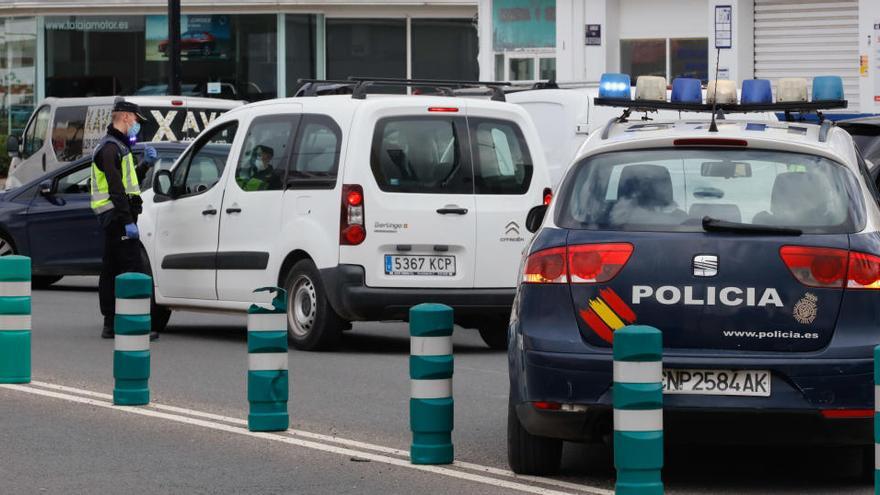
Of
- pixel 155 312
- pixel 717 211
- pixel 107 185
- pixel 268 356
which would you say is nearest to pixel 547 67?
pixel 155 312

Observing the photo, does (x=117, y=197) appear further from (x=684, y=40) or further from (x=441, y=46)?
(x=441, y=46)

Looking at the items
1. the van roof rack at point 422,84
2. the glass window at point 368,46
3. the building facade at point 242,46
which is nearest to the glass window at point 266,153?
the van roof rack at point 422,84

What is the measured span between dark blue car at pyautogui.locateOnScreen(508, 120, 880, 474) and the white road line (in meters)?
0.30

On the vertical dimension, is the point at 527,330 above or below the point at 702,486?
above

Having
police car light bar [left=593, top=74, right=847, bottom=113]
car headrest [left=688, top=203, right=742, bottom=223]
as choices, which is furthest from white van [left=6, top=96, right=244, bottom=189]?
car headrest [left=688, top=203, right=742, bottom=223]

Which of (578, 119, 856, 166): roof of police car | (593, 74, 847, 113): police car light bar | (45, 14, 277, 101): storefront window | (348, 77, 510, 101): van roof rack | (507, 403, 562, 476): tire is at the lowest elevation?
(507, 403, 562, 476): tire

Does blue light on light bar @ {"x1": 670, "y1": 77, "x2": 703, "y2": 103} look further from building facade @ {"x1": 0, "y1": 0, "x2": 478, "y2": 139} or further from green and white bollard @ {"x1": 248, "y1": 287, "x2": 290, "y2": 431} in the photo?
building facade @ {"x1": 0, "y1": 0, "x2": 478, "y2": 139}

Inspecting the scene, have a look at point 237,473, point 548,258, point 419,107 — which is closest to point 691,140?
point 548,258

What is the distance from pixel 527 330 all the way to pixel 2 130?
32.7 m

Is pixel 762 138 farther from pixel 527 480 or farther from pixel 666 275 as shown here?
pixel 527 480

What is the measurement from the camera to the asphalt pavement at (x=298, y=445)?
312 inches

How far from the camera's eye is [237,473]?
817 cm

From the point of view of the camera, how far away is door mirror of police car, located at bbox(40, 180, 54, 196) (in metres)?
18.9

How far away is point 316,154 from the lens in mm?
13516
